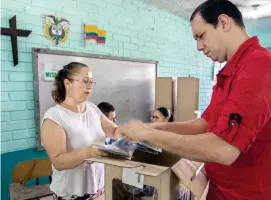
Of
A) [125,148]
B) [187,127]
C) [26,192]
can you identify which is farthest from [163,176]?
[26,192]

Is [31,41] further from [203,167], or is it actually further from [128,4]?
[203,167]

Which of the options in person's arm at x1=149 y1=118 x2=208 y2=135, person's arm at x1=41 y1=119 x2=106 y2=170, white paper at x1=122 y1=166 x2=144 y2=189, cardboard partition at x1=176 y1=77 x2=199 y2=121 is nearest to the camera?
white paper at x1=122 y1=166 x2=144 y2=189

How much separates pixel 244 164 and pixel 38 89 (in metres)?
2.04

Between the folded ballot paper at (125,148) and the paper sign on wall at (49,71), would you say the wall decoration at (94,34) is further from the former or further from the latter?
the folded ballot paper at (125,148)

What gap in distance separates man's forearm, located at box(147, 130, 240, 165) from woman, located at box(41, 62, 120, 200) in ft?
1.12

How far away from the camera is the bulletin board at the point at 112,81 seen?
2369mm

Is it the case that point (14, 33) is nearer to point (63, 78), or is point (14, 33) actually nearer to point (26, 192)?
point (63, 78)

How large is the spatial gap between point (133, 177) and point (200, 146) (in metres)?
0.28

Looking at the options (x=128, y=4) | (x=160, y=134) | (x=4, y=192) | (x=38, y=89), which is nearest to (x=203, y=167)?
(x=160, y=134)

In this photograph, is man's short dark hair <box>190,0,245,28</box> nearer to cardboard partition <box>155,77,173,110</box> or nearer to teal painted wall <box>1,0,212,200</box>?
teal painted wall <box>1,0,212,200</box>

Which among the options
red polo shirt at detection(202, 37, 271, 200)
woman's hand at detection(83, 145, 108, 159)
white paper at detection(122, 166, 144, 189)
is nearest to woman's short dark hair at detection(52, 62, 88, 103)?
woman's hand at detection(83, 145, 108, 159)

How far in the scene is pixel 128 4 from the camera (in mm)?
3277

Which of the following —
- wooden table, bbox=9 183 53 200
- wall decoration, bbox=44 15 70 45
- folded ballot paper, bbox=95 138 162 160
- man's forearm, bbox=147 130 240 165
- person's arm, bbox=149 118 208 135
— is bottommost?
wooden table, bbox=9 183 53 200

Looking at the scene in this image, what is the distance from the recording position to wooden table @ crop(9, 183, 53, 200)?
1.95m
